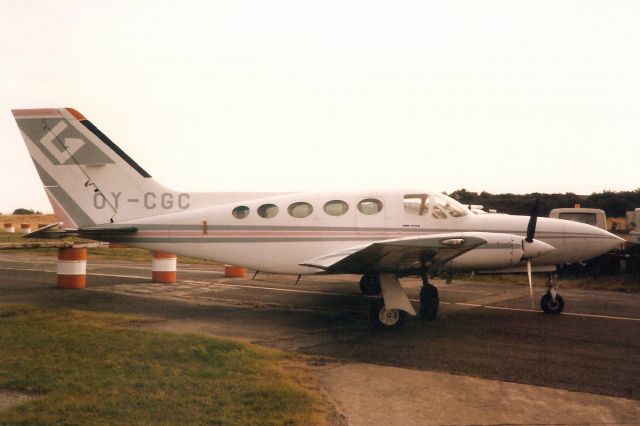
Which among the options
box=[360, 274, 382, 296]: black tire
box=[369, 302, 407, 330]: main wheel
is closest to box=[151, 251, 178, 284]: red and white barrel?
box=[360, 274, 382, 296]: black tire

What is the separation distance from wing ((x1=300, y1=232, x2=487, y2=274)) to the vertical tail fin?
4482 mm

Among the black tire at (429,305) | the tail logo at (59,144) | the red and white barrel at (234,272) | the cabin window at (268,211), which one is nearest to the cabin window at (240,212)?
the cabin window at (268,211)

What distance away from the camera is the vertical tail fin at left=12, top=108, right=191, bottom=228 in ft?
42.7

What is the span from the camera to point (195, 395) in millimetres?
6199

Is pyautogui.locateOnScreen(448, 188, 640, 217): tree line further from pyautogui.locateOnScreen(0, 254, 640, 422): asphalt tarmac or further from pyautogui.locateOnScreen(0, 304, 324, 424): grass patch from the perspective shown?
pyautogui.locateOnScreen(0, 304, 324, 424): grass patch

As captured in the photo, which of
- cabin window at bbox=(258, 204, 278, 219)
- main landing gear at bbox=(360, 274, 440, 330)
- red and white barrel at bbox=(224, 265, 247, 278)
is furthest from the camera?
red and white barrel at bbox=(224, 265, 247, 278)

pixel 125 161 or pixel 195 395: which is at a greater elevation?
pixel 125 161

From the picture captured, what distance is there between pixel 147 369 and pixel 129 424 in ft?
6.35

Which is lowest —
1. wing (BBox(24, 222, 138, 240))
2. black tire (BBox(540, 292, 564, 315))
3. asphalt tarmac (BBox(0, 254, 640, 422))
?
asphalt tarmac (BBox(0, 254, 640, 422))

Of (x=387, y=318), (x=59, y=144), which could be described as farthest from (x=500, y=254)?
(x=59, y=144)

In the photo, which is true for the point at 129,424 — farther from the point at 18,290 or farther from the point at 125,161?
the point at 18,290

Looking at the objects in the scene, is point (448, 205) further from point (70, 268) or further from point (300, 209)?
point (70, 268)

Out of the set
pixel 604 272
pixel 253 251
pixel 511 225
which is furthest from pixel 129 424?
pixel 604 272

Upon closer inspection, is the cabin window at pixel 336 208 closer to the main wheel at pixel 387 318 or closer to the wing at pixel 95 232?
the main wheel at pixel 387 318
